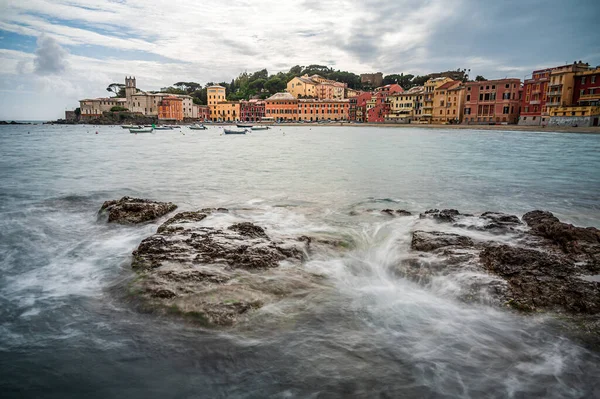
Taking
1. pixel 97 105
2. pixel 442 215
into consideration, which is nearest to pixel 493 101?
pixel 442 215

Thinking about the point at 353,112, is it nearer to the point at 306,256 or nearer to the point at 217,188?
the point at 217,188

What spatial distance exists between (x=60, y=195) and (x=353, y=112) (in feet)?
333

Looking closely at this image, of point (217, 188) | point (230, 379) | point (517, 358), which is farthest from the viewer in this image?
point (217, 188)

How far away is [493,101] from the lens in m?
68.8

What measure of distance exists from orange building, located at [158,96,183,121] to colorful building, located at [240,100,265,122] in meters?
18.8

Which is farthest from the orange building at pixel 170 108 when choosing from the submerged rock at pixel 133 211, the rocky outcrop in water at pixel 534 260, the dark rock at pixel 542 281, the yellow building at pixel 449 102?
the dark rock at pixel 542 281

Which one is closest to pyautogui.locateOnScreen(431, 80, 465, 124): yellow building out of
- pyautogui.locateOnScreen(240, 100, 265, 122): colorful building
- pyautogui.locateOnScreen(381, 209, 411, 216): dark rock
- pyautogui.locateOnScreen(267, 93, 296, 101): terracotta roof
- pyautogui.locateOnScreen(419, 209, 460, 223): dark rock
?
pyautogui.locateOnScreen(267, 93, 296, 101): terracotta roof

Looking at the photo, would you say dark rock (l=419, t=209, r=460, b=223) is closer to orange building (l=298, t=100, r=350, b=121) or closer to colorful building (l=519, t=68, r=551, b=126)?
colorful building (l=519, t=68, r=551, b=126)

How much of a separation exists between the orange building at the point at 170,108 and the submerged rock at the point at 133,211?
355 ft

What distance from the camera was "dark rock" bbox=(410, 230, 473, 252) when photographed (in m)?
6.12

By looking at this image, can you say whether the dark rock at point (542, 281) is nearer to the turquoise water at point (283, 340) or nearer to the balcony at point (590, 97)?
the turquoise water at point (283, 340)

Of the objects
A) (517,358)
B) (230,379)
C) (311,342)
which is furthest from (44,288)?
(517,358)

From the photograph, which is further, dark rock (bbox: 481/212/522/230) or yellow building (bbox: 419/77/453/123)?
yellow building (bbox: 419/77/453/123)

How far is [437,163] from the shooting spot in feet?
72.4
